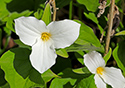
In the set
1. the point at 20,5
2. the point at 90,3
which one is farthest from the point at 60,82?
the point at 20,5

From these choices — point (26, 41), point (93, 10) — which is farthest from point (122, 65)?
point (26, 41)

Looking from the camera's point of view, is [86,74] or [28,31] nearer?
[28,31]

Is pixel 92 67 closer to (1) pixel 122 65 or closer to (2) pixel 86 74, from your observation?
(2) pixel 86 74

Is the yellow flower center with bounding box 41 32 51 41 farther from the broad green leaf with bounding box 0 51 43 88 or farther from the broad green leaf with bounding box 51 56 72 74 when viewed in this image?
the broad green leaf with bounding box 51 56 72 74

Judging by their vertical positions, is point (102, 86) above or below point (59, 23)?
below

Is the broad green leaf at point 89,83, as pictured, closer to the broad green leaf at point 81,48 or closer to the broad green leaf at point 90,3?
the broad green leaf at point 81,48

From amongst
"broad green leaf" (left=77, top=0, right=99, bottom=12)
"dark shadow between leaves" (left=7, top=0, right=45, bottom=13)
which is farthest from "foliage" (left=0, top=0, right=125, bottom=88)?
"dark shadow between leaves" (left=7, top=0, right=45, bottom=13)

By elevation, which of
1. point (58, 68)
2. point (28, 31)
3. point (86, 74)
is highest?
point (28, 31)
